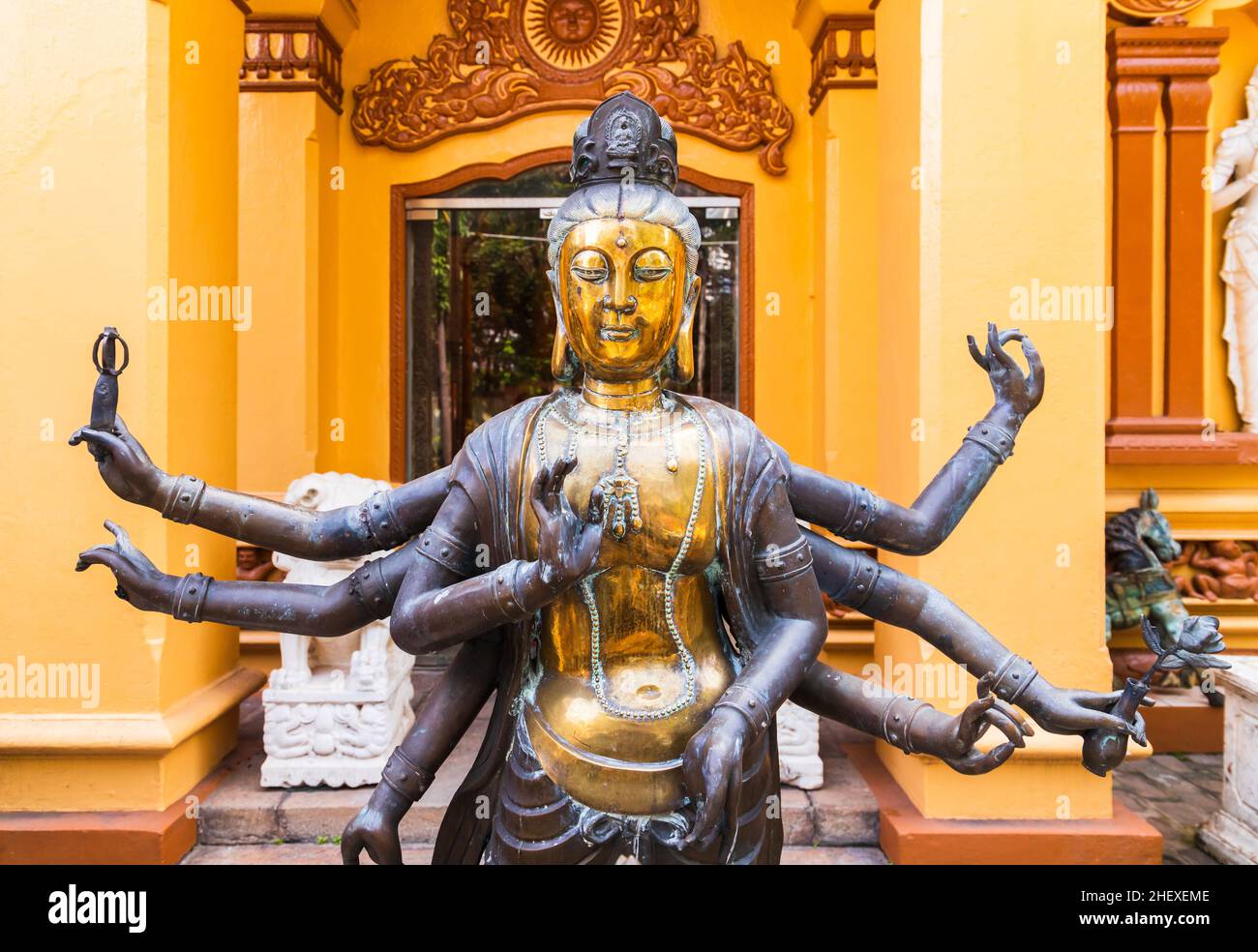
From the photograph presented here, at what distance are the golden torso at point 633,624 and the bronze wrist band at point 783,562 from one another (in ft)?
0.38

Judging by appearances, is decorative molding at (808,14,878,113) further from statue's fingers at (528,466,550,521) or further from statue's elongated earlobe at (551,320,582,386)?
statue's fingers at (528,466,550,521)

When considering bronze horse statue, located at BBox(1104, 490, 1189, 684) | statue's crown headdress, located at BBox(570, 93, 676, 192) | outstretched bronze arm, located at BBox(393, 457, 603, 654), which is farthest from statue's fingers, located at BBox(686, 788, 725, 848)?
bronze horse statue, located at BBox(1104, 490, 1189, 684)

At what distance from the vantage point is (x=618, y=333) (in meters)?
1.92

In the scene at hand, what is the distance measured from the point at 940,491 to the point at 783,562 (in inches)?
18.2

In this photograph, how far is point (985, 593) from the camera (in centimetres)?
412

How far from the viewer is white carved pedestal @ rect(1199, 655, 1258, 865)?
13.5ft

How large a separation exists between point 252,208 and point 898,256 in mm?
4245

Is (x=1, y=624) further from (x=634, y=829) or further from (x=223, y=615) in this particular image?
(x=634, y=829)

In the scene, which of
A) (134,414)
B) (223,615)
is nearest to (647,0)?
(134,414)

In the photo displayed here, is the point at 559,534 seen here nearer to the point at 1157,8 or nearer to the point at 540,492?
the point at 540,492

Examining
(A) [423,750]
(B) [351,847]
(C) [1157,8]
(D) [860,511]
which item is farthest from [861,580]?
(C) [1157,8]

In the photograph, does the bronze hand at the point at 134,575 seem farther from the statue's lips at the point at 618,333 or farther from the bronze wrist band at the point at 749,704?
the bronze wrist band at the point at 749,704

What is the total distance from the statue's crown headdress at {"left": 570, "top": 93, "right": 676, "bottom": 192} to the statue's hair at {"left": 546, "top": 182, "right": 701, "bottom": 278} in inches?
1.3

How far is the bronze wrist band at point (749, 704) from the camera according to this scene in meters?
1.79
